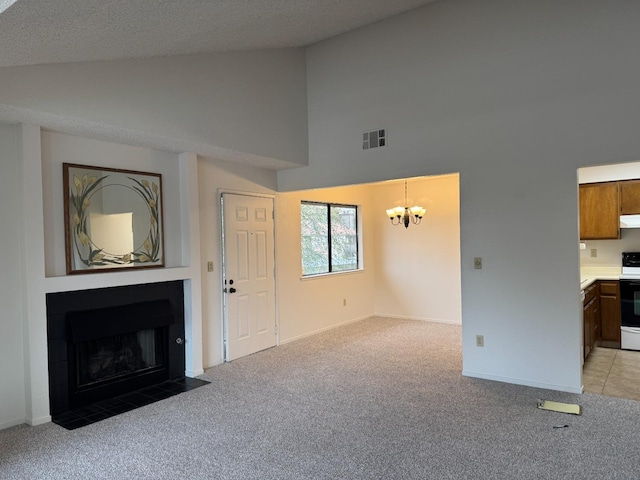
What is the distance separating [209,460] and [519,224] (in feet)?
10.7

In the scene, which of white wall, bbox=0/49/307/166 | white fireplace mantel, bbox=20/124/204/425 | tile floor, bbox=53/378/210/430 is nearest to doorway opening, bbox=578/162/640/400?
white wall, bbox=0/49/307/166

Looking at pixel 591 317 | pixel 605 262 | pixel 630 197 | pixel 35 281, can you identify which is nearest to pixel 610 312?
pixel 591 317

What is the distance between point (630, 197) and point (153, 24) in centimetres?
563

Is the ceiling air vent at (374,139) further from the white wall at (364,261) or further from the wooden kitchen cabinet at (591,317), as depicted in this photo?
the wooden kitchen cabinet at (591,317)

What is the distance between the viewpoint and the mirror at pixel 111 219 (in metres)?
3.79

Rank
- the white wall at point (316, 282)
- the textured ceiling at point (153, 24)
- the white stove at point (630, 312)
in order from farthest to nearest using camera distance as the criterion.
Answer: the white wall at point (316, 282)
the white stove at point (630, 312)
the textured ceiling at point (153, 24)

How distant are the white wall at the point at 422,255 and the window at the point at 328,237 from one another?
1.94 ft

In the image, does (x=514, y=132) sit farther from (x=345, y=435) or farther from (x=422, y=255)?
(x=422, y=255)

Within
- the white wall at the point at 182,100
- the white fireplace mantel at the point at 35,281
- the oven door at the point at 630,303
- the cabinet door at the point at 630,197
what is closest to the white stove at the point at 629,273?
the oven door at the point at 630,303

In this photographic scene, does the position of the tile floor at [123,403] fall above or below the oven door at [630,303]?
below

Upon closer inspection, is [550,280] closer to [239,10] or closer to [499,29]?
[499,29]

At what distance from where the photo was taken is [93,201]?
12.9ft

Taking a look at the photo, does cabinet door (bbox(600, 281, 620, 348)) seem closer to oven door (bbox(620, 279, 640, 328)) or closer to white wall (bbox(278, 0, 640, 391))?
oven door (bbox(620, 279, 640, 328))

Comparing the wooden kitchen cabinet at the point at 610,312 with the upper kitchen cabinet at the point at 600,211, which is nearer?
the wooden kitchen cabinet at the point at 610,312
